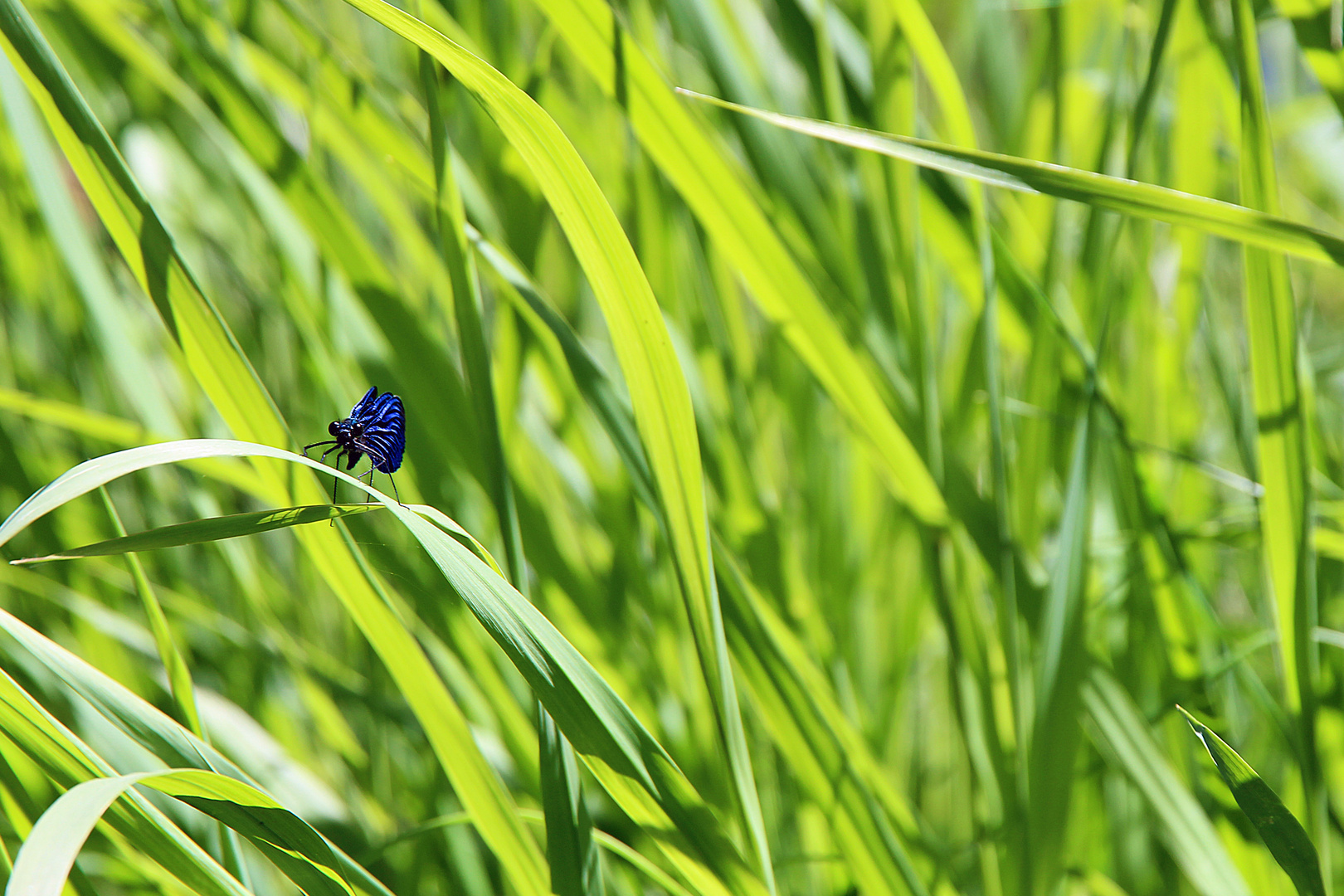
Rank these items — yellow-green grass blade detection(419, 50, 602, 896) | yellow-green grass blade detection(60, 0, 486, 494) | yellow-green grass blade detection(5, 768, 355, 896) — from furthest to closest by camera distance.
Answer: yellow-green grass blade detection(60, 0, 486, 494)
yellow-green grass blade detection(419, 50, 602, 896)
yellow-green grass blade detection(5, 768, 355, 896)

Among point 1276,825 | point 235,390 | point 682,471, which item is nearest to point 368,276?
point 235,390

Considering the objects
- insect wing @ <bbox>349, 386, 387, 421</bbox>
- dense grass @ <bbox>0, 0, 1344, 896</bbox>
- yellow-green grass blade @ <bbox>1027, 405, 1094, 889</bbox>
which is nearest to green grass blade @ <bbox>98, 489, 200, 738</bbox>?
dense grass @ <bbox>0, 0, 1344, 896</bbox>

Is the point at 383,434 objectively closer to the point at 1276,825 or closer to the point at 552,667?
the point at 552,667

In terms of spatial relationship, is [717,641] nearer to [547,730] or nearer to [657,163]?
[547,730]

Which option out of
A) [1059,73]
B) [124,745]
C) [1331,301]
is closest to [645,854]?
[124,745]

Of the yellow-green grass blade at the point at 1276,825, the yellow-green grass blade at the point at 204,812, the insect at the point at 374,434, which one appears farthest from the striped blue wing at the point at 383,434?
the yellow-green grass blade at the point at 1276,825

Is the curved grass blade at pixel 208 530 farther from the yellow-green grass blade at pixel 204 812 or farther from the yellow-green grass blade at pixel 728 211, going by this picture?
the yellow-green grass blade at pixel 728 211

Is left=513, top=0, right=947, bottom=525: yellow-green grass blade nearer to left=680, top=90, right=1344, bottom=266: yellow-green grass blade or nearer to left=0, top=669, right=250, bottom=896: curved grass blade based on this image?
left=680, top=90, right=1344, bottom=266: yellow-green grass blade
